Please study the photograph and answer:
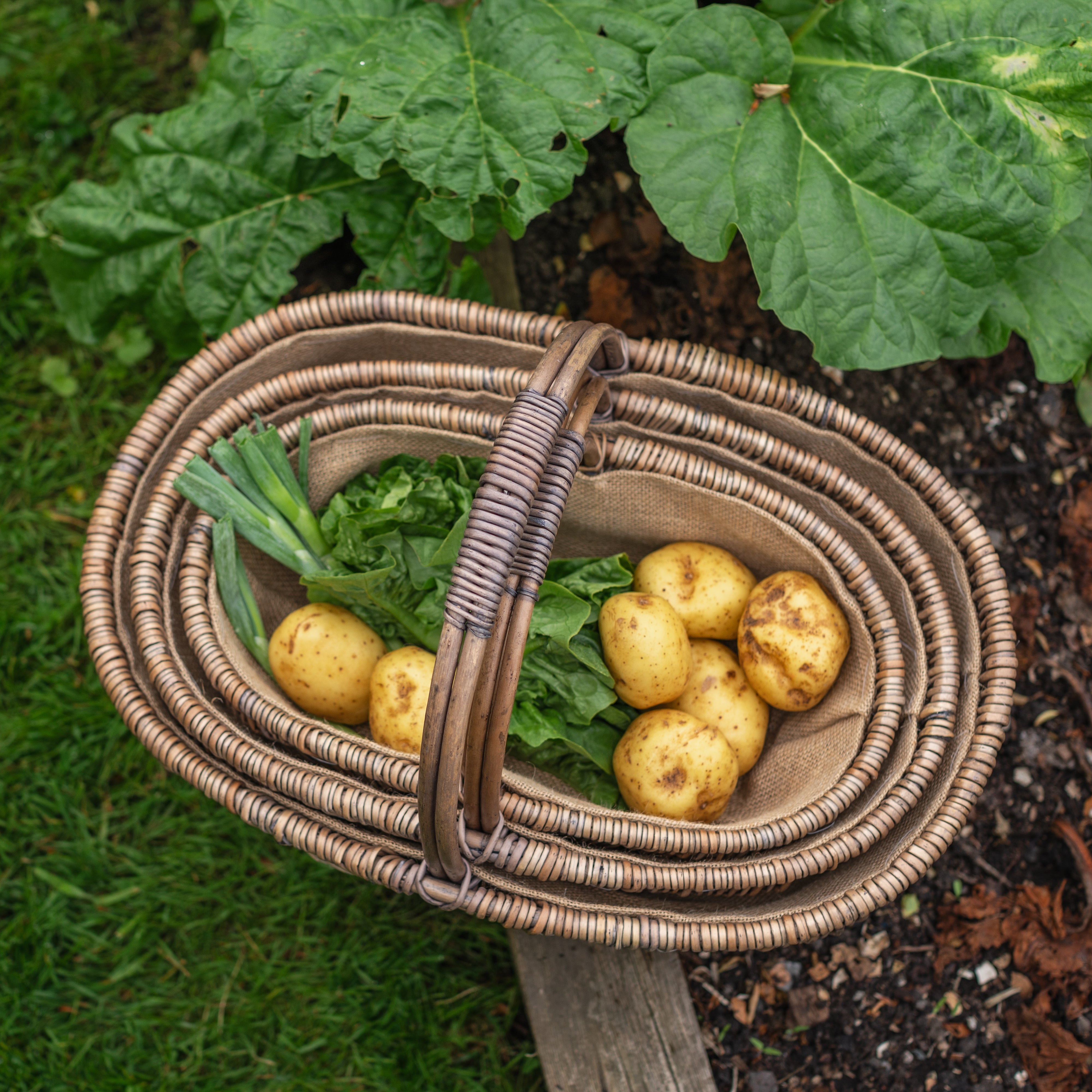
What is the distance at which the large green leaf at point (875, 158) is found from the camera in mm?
2049

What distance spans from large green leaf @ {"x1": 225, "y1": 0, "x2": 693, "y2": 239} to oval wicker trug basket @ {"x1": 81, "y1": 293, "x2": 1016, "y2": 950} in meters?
0.30

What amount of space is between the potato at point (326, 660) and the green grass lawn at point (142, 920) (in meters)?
0.79

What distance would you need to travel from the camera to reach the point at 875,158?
212cm

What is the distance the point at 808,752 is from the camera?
2.21 metres

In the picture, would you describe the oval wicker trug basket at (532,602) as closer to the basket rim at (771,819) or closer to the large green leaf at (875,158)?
the basket rim at (771,819)

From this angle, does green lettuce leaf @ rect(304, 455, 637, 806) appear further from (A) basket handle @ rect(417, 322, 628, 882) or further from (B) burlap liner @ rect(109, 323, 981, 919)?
(A) basket handle @ rect(417, 322, 628, 882)

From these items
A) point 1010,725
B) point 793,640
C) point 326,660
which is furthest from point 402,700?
point 1010,725

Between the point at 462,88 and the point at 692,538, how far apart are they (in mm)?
1191

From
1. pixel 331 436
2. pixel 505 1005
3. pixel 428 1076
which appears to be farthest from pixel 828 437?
pixel 428 1076

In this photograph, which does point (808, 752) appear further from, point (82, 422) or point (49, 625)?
point (82, 422)

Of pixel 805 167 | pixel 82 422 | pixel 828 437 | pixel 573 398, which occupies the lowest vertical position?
pixel 82 422

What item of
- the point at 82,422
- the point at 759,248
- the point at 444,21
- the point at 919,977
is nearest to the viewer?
the point at 759,248

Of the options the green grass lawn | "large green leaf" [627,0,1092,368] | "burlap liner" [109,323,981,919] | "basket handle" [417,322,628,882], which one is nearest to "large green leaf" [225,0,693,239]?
"large green leaf" [627,0,1092,368]

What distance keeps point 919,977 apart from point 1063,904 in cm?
43
